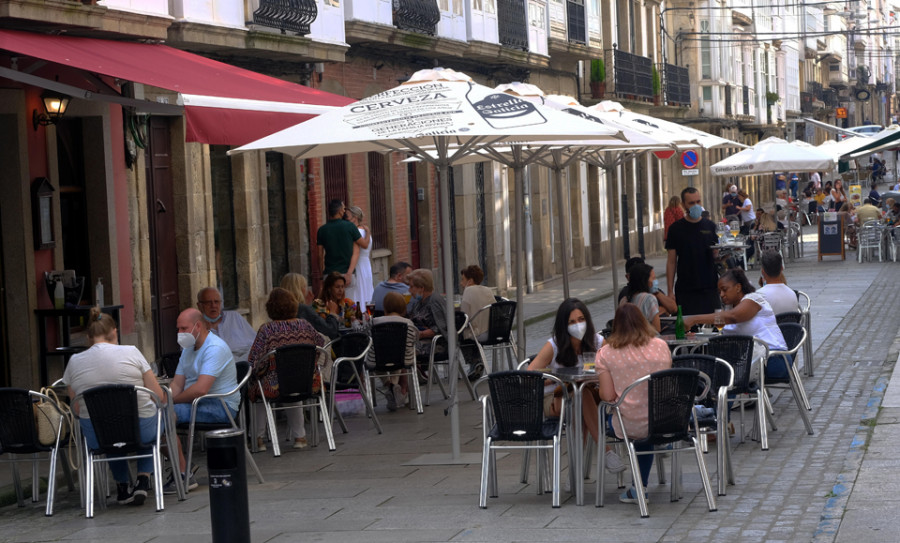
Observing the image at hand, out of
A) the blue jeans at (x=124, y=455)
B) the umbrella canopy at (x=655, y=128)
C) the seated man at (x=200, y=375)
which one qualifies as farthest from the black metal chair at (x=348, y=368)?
the umbrella canopy at (x=655, y=128)

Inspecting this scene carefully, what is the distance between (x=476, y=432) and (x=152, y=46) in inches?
205

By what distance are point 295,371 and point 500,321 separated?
377 centimetres

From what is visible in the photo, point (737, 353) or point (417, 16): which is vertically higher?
point (417, 16)

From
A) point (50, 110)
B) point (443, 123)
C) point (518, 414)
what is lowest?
point (518, 414)

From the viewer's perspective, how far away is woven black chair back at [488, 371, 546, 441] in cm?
837

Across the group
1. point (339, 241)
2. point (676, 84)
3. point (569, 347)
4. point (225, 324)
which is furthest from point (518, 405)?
point (676, 84)

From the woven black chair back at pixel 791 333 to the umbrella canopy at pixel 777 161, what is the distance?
62.8 feet

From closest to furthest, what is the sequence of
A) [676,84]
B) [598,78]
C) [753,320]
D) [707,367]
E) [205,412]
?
[707,367]
[205,412]
[753,320]
[598,78]
[676,84]

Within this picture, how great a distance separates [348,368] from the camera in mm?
12312

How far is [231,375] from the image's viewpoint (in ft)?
32.0

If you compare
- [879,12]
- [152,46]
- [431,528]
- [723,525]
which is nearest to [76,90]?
[152,46]

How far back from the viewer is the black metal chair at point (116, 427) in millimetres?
8797

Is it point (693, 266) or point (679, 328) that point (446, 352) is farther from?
point (679, 328)

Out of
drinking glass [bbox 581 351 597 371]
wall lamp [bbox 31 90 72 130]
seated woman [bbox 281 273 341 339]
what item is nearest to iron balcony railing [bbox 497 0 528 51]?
wall lamp [bbox 31 90 72 130]
